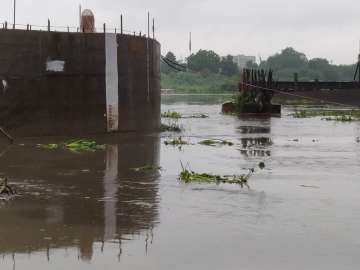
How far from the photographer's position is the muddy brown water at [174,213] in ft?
22.6

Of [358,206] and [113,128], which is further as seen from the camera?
[113,128]

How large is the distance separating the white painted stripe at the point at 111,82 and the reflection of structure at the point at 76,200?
3905mm

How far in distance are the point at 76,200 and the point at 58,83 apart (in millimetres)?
9026

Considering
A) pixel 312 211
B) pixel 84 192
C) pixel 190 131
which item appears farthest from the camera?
pixel 190 131

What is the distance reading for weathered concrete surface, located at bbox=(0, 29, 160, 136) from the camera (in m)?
17.9

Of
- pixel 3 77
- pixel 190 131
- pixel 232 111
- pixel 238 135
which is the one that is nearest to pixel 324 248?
pixel 3 77

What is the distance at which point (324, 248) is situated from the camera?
7.26 meters

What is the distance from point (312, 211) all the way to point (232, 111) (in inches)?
1171

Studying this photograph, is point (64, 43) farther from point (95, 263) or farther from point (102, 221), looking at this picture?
point (95, 263)

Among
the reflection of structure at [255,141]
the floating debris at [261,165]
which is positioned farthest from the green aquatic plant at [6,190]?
the reflection of structure at [255,141]

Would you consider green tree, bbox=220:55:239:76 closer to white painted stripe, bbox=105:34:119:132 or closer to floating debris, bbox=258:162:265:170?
white painted stripe, bbox=105:34:119:132

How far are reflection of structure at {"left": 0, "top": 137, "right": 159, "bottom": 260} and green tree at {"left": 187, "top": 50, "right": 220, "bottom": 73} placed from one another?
13846cm

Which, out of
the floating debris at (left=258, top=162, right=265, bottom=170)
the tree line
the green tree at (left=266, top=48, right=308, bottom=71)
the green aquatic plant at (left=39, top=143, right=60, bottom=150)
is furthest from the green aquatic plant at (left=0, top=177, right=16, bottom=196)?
the green tree at (left=266, top=48, right=308, bottom=71)

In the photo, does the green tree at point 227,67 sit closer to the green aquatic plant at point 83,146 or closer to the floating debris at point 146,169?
the green aquatic plant at point 83,146
